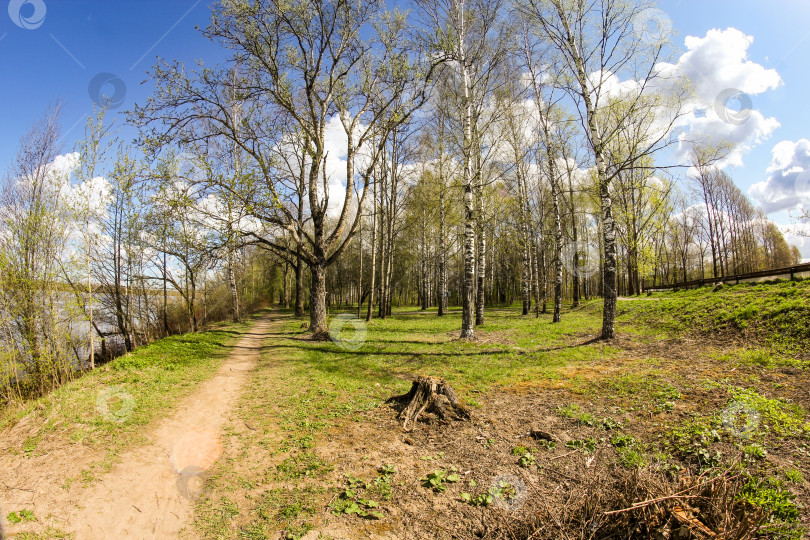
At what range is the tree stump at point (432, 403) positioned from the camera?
221 inches

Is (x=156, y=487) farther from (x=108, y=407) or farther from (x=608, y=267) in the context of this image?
(x=608, y=267)

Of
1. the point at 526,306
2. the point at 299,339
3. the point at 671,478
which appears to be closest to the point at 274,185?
the point at 299,339

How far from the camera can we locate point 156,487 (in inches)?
160

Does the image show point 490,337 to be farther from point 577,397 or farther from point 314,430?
point 314,430

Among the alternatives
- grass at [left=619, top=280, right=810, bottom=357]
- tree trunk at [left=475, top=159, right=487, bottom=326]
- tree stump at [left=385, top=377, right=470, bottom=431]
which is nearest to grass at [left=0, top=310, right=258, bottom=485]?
tree stump at [left=385, top=377, right=470, bottom=431]

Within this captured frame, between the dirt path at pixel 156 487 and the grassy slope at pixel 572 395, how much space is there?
31 centimetres

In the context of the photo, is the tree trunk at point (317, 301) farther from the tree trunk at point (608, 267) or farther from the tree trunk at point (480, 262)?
the tree trunk at point (608, 267)

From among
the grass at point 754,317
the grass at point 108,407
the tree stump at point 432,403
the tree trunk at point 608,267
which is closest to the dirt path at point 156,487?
the grass at point 108,407

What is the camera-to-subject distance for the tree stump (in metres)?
5.61

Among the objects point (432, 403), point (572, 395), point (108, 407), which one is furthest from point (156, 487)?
point (572, 395)

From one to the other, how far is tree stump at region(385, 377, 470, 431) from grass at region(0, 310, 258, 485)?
4.09 meters

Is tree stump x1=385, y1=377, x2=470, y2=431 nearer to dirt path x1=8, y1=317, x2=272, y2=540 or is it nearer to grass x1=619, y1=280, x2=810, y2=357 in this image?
dirt path x1=8, y1=317, x2=272, y2=540

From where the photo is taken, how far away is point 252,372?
355 inches

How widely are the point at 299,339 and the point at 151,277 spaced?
36.3ft
